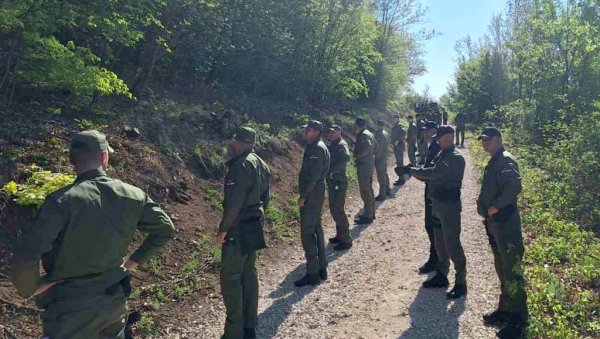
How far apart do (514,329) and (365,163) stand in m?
5.60

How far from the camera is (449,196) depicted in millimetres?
6012

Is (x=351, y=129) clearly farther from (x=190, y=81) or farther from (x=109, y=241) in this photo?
(x=109, y=241)

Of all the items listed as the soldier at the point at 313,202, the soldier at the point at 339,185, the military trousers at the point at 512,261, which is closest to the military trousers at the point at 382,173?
the soldier at the point at 339,185

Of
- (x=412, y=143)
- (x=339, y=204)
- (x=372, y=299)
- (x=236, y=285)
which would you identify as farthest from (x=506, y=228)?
(x=412, y=143)

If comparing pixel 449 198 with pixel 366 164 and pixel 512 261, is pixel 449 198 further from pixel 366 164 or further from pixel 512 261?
pixel 366 164

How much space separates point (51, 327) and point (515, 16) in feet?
133

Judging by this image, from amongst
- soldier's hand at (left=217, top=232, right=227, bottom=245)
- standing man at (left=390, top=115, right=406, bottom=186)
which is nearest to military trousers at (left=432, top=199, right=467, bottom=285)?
soldier's hand at (left=217, top=232, right=227, bottom=245)

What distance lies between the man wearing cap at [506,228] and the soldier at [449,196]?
702 mm

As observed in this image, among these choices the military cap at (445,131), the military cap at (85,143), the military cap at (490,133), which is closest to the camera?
the military cap at (85,143)

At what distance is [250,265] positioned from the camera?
198 inches

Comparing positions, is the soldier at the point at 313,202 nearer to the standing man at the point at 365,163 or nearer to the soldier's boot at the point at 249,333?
the soldier's boot at the point at 249,333

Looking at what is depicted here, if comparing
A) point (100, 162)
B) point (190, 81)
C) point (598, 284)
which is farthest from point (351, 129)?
point (100, 162)

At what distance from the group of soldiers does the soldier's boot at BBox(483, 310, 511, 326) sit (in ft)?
0.05

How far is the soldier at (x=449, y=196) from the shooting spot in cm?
597
